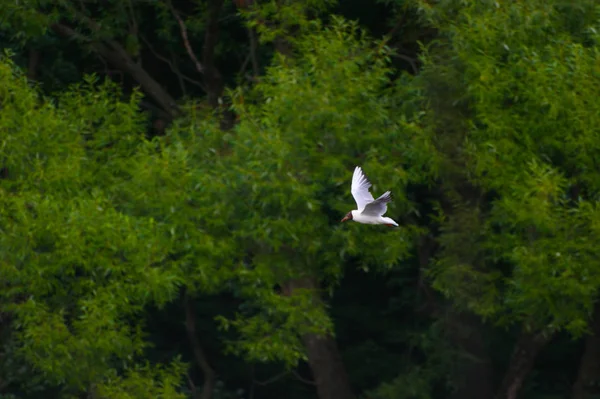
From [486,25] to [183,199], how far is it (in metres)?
3.25

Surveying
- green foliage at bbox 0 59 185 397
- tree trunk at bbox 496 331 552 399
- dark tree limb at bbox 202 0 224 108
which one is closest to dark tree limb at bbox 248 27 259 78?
dark tree limb at bbox 202 0 224 108

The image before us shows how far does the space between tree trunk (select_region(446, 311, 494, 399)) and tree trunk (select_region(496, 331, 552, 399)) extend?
7.2 inches

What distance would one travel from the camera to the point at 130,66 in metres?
16.3

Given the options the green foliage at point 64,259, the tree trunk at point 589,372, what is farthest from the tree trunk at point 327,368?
the tree trunk at point 589,372

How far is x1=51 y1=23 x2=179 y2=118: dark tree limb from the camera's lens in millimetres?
16062

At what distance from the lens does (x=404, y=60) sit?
622 inches

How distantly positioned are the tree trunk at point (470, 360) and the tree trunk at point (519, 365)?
183mm

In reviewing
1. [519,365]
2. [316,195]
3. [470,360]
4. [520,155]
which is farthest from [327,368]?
[520,155]

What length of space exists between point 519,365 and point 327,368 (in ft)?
7.01

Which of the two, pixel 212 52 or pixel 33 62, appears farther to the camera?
pixel 33 62

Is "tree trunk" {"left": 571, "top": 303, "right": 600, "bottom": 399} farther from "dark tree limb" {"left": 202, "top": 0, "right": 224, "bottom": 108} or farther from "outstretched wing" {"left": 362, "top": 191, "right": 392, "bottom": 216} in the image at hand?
"dark tree limb" {"left": 202, "top": 0, "right": 224, "bottom": 108}

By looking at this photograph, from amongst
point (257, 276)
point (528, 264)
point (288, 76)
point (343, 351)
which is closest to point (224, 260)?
point (257, 276)

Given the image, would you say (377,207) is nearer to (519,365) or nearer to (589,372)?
(519,365)

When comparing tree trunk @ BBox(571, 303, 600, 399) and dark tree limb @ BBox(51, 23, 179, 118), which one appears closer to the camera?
tree trunk @ BBox(571, 303, 600, 399)
